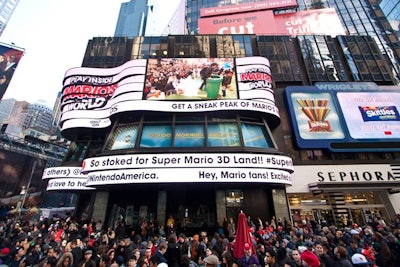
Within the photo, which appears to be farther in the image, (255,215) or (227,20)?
(227,20)

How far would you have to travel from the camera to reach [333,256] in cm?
641

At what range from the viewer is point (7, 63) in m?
36.3

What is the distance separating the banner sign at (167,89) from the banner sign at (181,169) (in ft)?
14.4

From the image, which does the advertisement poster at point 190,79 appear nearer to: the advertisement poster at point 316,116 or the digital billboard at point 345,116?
the digital billboard at point 345,116

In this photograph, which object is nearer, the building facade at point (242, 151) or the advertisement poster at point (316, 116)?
the building facade at point (242, 151)

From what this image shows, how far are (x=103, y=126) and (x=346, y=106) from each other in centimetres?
2566

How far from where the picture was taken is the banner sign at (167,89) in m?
16.2

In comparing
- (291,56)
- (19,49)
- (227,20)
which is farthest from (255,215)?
(19,49)

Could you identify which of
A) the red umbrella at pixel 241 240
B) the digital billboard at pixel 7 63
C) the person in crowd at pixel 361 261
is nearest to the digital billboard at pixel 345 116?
the red umbrella at pixel 241 240

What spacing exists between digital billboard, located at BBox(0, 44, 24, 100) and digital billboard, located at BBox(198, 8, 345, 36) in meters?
34.0

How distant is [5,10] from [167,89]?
206 meters

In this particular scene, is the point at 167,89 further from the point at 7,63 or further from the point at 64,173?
the point at 7,63

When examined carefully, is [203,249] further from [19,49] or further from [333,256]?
[19,49]

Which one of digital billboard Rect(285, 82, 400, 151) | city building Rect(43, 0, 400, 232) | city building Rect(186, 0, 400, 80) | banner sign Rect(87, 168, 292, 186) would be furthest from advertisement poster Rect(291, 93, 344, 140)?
city building Rect(186, 0, 400, 80)
